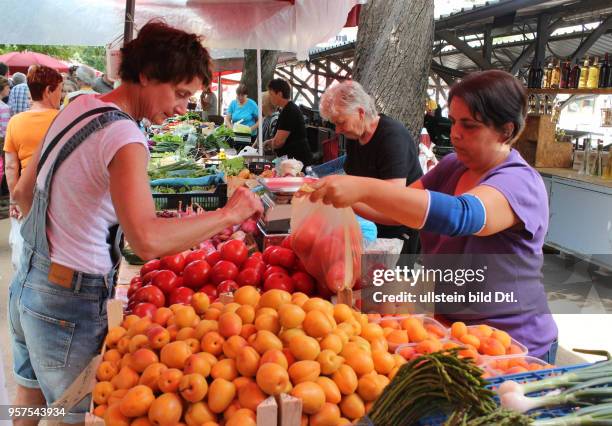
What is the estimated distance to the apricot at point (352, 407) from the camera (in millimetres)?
1579

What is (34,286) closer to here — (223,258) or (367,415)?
(223,258)

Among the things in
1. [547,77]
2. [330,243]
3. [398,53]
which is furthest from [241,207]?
[547,77]

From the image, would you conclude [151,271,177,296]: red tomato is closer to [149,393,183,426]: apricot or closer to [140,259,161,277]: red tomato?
[140,259,161,277]: red tomato

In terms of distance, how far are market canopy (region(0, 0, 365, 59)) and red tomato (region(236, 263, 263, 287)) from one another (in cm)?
342

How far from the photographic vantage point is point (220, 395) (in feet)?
5.09

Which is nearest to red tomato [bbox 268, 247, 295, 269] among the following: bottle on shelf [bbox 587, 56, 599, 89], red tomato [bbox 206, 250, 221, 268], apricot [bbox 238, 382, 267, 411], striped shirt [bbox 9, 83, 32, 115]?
red tomato [bbox 206, 250, 221, 268]

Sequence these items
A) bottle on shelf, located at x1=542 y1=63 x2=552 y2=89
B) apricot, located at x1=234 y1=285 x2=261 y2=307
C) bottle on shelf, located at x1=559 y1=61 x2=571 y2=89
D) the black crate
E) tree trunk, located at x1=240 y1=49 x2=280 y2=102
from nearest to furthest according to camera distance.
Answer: apricot, located at x1=234 y1=285 x2=261 y2=307 → the black crate → bottle on shelf, located at x1=559 y1=61 x2=571 y2=89 → bottle on shelf, located at x1=542 y1=63 x2=552 y2=89 → tree trunk, located at x1=240 y1=49 x2=280 y2=102

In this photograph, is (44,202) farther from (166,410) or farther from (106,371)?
(166,410)

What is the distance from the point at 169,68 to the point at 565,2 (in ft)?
21.7

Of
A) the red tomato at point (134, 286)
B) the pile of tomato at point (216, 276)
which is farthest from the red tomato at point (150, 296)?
the red tomato at point (134, 286)

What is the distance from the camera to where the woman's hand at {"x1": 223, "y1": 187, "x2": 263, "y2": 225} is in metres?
2.04

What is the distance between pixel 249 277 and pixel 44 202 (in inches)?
38.1

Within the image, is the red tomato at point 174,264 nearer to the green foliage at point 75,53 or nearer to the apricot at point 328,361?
the apricot at point 328,361

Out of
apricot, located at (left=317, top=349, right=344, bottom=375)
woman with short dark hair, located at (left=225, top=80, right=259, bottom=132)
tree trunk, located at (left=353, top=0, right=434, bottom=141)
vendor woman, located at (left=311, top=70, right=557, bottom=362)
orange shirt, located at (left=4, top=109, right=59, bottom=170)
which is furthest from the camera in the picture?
woman with short dark hair, located at (left=225, top=80, right=259, bottom=132)
